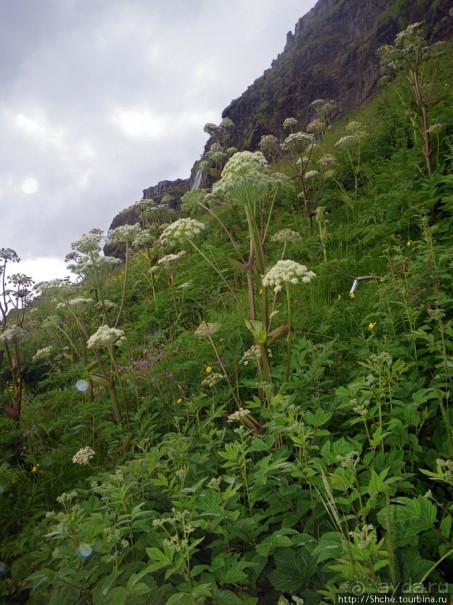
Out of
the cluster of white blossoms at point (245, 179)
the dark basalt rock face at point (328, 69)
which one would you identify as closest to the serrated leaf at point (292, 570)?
the cluster of white blossoms at point (245, 179)

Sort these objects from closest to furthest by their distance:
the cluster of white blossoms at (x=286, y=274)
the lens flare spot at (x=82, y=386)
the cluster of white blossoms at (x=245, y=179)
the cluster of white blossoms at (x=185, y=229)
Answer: the cluster of white blossoms at (x=286, y=274) → the cluster of white blossoms at (x=245, y=179) → the cluster of white blossoms at (x=185, y=229) → the lens flare spot at (x=82, y=386)

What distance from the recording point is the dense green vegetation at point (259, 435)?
1411 mm

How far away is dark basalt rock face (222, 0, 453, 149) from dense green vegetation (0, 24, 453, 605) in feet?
69.2

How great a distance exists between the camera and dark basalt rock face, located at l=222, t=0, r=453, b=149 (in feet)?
79.5

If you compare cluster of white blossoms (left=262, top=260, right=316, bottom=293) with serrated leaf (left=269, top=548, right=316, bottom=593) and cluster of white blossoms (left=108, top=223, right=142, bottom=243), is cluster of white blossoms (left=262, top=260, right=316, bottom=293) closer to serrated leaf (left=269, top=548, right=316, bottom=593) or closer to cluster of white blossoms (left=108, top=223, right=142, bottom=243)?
serrated leaf (left=269, top=548, right=316, bottom=593)

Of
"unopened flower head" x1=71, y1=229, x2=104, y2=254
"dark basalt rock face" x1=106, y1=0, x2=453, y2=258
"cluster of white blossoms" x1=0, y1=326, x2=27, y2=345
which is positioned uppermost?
"dark basalt rock face" x1=106, y1=0, x2=453, y2=258

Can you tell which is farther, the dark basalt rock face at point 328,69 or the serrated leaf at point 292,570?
the dark basalt rock face at point 328,69

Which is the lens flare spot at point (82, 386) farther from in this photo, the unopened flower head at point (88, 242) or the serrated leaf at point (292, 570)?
the serrated leaf at point (292, 570)

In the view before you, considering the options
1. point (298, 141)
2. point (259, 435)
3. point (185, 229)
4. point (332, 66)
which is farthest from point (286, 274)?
point (332, 66)

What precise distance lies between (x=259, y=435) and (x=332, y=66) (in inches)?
1431

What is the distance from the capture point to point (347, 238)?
5348mm

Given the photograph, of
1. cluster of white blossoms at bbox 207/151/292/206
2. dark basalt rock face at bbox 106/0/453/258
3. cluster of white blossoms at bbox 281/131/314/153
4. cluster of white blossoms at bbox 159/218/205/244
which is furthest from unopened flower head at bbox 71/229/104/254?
dark basalt rock face at bbox 106/0/453/258

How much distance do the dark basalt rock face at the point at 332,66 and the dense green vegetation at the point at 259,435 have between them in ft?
69.2

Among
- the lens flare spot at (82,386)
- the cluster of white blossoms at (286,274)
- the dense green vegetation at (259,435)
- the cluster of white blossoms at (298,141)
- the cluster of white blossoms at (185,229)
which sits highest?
the cluster of white blossoms at (298,141)
